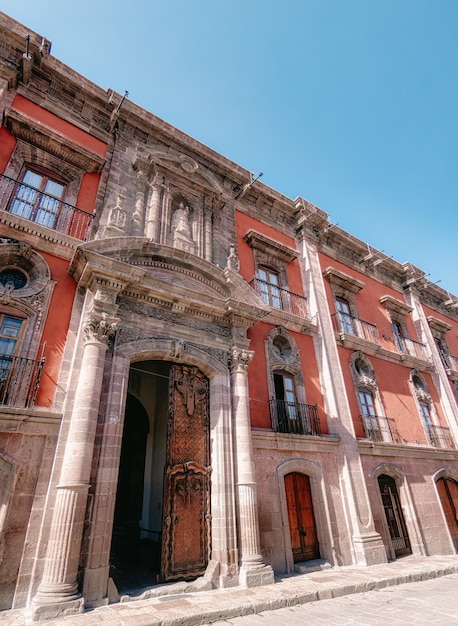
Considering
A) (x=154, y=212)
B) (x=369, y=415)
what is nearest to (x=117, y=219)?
(x=154, y=212)

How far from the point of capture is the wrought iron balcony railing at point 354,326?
38.8 feet

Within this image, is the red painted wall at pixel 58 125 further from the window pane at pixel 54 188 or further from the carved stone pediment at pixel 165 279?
the carved stone pediment at pixel 165 279

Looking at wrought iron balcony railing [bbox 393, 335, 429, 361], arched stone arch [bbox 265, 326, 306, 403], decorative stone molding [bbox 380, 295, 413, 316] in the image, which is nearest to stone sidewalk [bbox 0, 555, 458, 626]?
arched stone arch [bbox 265, 326, 306, 403]

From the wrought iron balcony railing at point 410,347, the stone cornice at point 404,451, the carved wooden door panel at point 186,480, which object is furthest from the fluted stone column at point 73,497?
the wrought iron balcony railing at point 410,347

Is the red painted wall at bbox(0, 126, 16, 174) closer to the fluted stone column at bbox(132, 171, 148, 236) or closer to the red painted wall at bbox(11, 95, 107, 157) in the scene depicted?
the red painted wall at bbox(11, 95, 107, 157)

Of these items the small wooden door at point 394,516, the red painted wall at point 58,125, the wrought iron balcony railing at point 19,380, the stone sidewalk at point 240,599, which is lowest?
the stone sidewalk at point 240,599

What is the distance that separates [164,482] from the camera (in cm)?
649

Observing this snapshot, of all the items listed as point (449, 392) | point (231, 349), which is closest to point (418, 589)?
point (231, 349)

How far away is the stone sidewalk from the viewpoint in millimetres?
4348

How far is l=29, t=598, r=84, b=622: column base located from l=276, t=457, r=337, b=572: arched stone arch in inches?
172

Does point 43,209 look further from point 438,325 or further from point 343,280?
point 438,325

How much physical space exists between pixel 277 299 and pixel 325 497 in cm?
557

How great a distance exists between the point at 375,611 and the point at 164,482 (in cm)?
383

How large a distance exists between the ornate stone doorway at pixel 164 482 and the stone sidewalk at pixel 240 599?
84 centimetres
